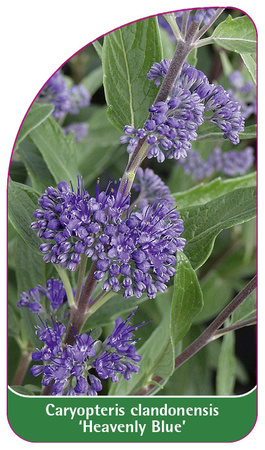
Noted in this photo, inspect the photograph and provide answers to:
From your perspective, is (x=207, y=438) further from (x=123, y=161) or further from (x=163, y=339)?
(x=123, y=161)

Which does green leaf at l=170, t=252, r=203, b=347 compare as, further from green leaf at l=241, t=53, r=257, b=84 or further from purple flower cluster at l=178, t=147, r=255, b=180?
purple flower cluster at l=178, t=147, r=255, b=180

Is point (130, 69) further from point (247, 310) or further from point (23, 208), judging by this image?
point (247, 310)

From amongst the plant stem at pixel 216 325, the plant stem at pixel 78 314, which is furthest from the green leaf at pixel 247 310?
the plant stem at pixel 78 314

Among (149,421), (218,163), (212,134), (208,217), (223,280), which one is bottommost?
(223,280)

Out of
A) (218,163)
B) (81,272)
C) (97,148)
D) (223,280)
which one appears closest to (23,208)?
(81,272)

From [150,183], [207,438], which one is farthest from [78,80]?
[207,438]

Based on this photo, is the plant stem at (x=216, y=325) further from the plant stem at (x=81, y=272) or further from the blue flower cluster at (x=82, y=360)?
the plant stem at (x=81, y=272)
